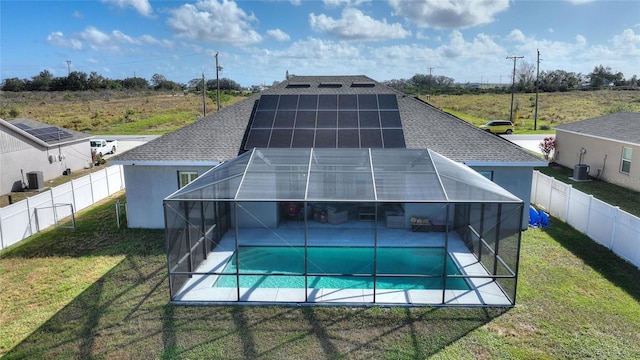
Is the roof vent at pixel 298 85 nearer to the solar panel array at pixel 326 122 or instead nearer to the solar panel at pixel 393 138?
the solar panel array at pixel 326 122

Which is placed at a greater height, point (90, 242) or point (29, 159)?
point (29, 159)

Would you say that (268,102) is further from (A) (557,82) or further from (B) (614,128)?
(A) (557,82)

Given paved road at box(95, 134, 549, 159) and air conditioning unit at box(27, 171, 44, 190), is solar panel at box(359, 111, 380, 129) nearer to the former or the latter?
air conditioning unit at box(27, 171, 44, 190)

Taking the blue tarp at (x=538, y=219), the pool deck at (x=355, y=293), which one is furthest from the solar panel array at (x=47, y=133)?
the blue tarp at (x=538, y=219)

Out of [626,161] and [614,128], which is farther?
[614,128]

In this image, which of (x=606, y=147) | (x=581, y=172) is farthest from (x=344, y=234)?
(x=606, y=147)

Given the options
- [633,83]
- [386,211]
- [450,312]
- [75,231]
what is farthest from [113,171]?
[633,83]
